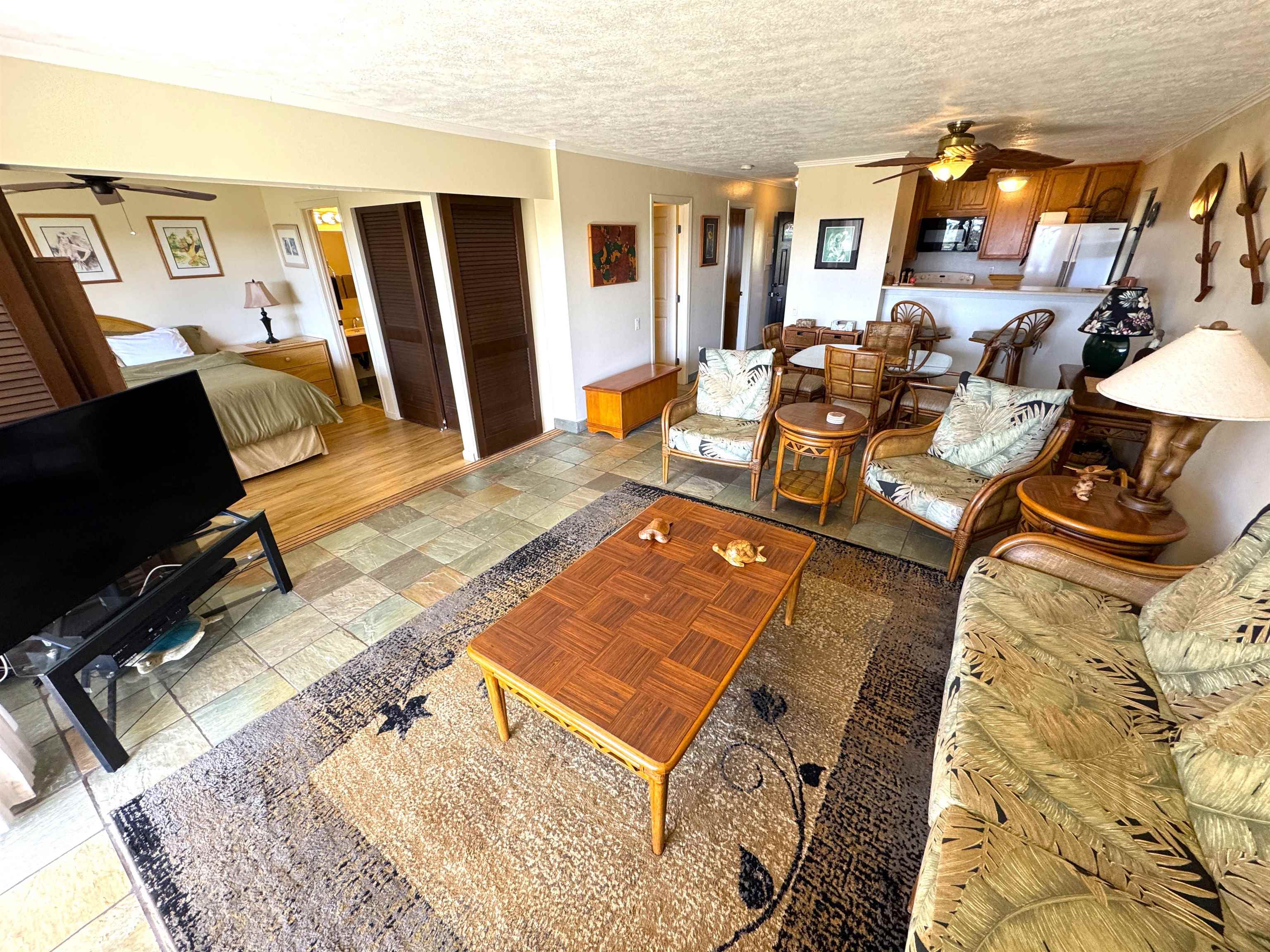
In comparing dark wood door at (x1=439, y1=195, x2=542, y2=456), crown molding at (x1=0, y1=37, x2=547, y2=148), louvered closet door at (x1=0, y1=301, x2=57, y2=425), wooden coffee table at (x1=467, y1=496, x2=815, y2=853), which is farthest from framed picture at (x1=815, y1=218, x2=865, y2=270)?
louvered closet door at (x1=0, y1=301, x2=57, y2=425)

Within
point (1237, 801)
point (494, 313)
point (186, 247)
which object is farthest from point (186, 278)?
point (1237, 801)

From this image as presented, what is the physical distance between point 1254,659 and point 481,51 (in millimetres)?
3039

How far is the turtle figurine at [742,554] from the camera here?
6.30 feet

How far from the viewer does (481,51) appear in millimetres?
1859

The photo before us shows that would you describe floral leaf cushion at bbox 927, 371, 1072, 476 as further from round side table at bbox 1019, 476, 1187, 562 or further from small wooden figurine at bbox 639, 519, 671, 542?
small wooden figurine at bbox 639, 519, 671, 542

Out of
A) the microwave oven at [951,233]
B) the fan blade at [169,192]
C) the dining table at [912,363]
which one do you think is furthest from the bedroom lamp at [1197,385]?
the microwave oven at [951,233]

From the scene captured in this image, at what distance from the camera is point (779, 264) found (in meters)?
7.99

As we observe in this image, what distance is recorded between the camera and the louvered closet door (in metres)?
1.67

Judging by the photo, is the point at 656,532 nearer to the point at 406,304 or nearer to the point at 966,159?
the point at 966,159

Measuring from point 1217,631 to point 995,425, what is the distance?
4.83ft

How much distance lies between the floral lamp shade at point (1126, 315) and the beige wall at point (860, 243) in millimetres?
2163

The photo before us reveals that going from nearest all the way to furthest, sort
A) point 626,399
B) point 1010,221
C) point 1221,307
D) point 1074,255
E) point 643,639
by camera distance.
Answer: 1. point 643,639
2. point 1221,307
3. point 626,399
4. point 1074,255
5. point 1010,221

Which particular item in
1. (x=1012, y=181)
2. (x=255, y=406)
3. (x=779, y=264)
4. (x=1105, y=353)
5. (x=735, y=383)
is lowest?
(x=255, y=406)

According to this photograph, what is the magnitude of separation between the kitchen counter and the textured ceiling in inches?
53.1
